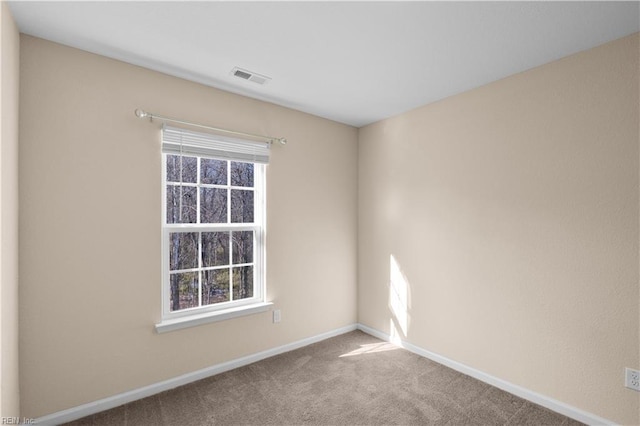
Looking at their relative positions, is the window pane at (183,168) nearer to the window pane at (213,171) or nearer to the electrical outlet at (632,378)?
the window pane at (213,171)

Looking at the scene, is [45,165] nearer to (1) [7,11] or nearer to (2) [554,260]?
(1) [7,11]

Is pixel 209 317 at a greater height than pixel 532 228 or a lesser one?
lesser

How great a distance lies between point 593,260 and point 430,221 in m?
1.22

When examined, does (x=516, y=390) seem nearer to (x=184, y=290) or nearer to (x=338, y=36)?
(x=184, y=290)

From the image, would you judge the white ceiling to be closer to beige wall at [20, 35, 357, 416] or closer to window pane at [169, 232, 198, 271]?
beige wall at [20, 35, 357, 416]

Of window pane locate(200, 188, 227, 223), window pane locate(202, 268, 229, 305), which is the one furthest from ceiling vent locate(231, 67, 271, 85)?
window pane locate(202, 268, 229, 305)

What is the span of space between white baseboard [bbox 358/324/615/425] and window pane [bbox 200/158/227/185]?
2384 millimetres

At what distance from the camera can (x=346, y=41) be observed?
6.56ft

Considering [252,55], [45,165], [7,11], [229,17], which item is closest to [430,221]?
[252,55]

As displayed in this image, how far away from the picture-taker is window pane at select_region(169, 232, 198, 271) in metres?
2.54

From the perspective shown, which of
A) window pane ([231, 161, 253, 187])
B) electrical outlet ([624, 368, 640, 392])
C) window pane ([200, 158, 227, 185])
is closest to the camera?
electrical outlet ([624, 368, 640, 392])

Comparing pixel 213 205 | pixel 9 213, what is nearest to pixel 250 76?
pixel 213 205

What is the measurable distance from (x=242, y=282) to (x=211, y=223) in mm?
622

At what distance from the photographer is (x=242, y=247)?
2939 mm
